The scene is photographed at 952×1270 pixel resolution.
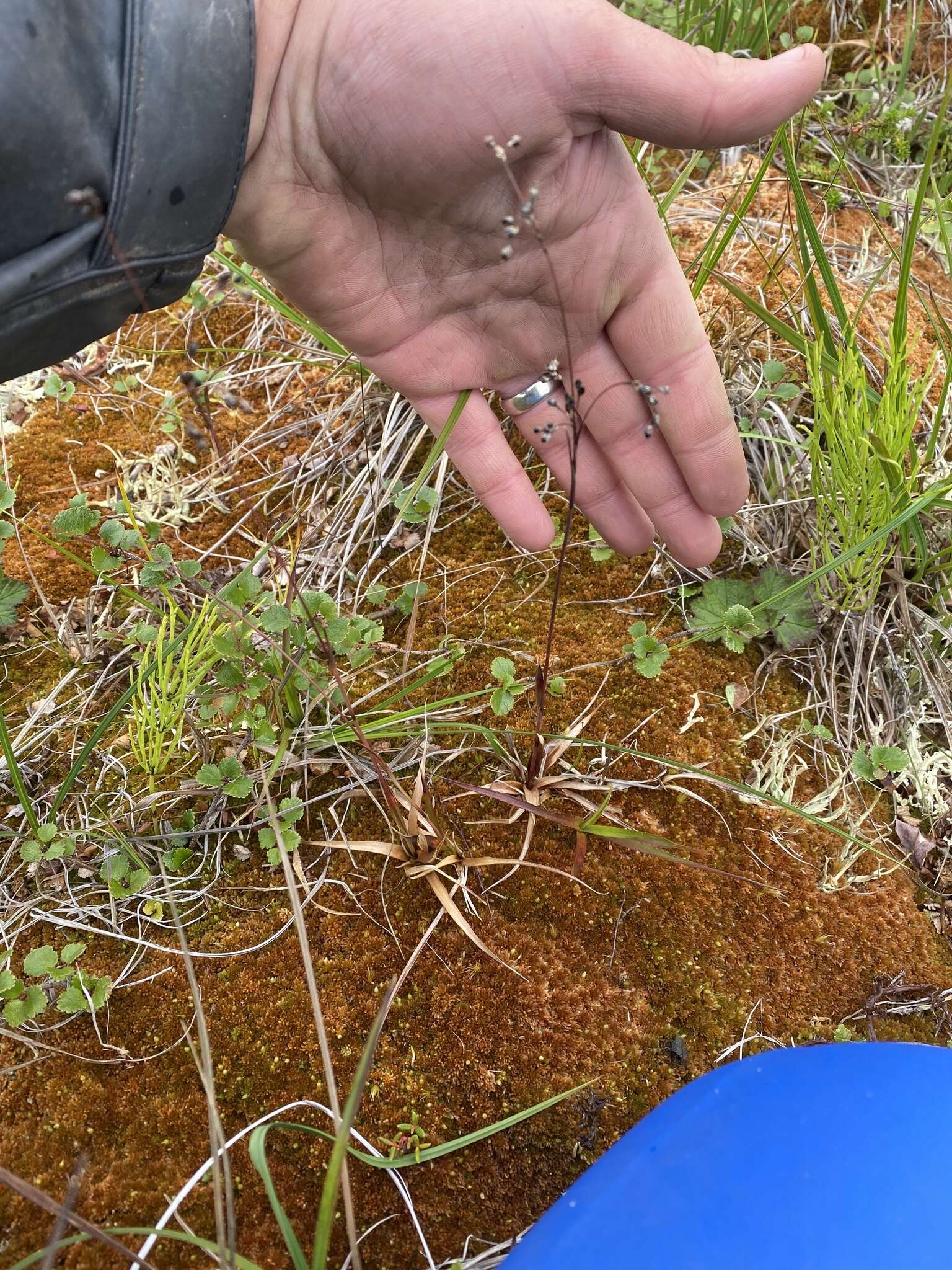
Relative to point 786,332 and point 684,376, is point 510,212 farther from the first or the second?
point 786,332

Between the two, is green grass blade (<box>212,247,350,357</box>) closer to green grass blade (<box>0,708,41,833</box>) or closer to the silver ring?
the silver ring

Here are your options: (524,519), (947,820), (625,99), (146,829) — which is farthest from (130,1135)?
(625,99)

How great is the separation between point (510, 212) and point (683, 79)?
0.39 m

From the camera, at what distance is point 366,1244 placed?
117cm

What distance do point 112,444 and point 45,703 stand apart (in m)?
0.78

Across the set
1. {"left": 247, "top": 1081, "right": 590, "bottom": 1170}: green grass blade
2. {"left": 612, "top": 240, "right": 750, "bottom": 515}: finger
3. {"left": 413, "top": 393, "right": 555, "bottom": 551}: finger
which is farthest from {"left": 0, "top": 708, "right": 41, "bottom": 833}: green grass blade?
{"left": 612, "top": 240, "right": 750, "bottom": 515}: finger

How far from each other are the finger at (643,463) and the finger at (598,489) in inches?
1.1

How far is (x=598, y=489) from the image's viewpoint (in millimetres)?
1790

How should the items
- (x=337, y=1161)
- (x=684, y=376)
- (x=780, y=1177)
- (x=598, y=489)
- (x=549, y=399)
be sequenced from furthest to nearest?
1. (x=598, y=489)
2. (x=684, y=376)
3. (x=549, y=399)
4. (x=780, y=1177)
5. (x=337, y=1161)

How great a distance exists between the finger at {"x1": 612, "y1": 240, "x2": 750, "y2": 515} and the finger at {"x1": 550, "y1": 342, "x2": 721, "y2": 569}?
0.04m

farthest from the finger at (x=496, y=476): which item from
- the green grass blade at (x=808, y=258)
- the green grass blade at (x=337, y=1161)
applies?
the green grass blade at (x=337, y=1161)

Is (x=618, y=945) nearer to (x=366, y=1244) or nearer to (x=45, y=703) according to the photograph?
(x=366, y=1244)

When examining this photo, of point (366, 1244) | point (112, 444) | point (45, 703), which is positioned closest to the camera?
point (366, 1244)

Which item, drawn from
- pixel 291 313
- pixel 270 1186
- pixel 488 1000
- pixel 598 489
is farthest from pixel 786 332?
pixel 270 1186
